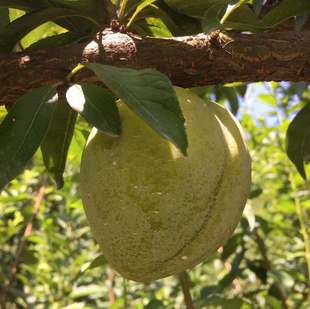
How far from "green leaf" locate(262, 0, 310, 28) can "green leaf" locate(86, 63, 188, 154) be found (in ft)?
1.06

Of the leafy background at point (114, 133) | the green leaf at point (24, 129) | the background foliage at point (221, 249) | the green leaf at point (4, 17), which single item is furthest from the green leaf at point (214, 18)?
the background foliage at point (221, 249)

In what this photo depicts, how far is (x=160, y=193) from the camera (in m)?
0.84

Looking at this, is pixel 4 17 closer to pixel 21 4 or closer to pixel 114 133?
pixel 21 4

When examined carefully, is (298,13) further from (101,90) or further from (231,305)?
(231,305)

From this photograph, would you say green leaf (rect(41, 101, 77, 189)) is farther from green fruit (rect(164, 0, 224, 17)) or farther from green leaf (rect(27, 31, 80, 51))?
green fruit (rect(164, 0, 224, 17))

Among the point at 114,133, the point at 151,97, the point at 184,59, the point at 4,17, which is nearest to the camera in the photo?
the point at 151,97

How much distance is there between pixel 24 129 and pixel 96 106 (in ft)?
0.35

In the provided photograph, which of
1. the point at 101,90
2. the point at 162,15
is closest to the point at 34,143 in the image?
the point at 101,90

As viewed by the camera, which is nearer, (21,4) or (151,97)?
(151,97)

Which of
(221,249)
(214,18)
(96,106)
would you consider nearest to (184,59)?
(214,18)

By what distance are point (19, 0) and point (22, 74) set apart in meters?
0.18

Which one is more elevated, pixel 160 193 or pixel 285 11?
pixel 285 11

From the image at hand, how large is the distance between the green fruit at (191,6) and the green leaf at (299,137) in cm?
28

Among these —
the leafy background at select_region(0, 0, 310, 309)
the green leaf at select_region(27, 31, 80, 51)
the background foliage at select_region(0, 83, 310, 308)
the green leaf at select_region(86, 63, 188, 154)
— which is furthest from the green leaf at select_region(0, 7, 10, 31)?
the background foliage at select_region(0, 83, 310, 308)
